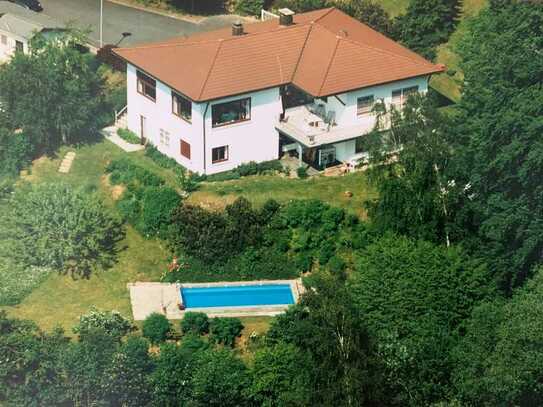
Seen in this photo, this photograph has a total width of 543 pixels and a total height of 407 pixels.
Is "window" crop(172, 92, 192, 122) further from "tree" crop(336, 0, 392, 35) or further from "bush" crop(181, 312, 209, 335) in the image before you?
"tree" crop(336, 0, 392, 35)

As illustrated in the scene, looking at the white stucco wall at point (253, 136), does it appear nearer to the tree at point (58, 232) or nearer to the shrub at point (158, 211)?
the shrub at point (158, 211)

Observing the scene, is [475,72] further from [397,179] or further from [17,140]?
[17,140]

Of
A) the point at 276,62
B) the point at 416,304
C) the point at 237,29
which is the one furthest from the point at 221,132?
the point at 416,304

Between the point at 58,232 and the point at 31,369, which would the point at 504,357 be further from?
the point at 58,232

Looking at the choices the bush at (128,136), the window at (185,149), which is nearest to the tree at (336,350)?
the window at (185,149)

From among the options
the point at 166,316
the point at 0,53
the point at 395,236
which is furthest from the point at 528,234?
the point at 0,53

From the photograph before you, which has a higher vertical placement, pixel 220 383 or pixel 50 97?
pixel 50 97

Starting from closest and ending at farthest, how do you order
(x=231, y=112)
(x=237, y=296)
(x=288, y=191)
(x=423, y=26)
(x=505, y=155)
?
(x=505, y=155) < (x=237, y=296) < (x=288, y=191) < (x=231, y=112) < (x=423, y=26)
